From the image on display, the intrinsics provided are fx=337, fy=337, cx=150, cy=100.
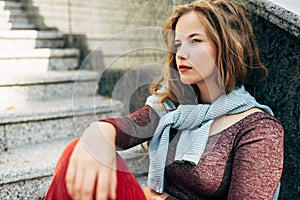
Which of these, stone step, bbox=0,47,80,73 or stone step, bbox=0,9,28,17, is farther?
stone step, bbox=0,9,28,17

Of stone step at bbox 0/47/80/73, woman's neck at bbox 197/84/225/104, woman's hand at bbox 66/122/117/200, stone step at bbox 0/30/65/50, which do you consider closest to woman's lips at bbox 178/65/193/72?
woman's neck at bbox 197/84/225/104

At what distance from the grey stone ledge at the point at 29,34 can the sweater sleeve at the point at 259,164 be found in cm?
210

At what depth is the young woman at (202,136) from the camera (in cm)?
99

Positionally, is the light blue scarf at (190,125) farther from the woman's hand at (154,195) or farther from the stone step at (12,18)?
the stone step at (12,18)

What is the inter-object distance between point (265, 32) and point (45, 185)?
1178 millimetres

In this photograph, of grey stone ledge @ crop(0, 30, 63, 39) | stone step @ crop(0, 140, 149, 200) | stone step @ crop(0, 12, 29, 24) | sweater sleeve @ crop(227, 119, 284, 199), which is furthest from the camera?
stone step @ crop(0, 12, 29, 24)

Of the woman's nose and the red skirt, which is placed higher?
the woman's nose

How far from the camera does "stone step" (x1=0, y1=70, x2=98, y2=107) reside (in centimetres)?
202

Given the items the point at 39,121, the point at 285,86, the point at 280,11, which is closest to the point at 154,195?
the point at 285,86

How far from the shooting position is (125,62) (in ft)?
5.27

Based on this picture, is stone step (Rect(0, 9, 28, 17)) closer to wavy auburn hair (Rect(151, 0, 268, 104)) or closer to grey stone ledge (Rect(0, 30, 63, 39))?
grey stone ledge (Rect(0, 30, 63, 39))

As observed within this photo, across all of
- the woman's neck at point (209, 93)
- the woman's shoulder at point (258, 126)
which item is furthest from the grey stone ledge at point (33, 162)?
the woman's shoulder at point (258, 126)

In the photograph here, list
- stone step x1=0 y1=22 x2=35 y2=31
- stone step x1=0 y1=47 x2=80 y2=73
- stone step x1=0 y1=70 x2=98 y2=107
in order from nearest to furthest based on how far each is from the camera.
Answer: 1. stone step x1=0 y1=70 x2=98 y2=107
2. stone step x1=0 y1=47 x2=80 y2=73
3. stone step x1=0 y1=22 x2=35 y2=31

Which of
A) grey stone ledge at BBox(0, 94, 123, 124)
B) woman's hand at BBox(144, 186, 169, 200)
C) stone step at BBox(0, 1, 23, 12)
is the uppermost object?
stone step at BBox(0, 1, 23, 12)
